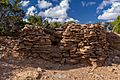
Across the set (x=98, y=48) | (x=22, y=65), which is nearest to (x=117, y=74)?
(x=98, y=48)

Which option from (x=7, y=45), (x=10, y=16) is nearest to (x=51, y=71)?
(x=7, y=45)

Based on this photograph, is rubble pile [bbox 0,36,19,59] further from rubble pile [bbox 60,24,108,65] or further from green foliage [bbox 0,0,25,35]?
rubble pile [bbox 60,24,108,65]

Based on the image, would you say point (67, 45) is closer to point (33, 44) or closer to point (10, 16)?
point (33, 44)

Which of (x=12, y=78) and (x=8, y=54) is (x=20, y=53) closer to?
(x=8, y=54)

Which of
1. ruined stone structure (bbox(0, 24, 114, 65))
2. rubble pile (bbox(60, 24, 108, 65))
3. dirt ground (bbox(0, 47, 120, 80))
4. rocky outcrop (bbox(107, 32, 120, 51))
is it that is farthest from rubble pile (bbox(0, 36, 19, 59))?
rocky outcrop (bbox(107, 32, 120, 51))

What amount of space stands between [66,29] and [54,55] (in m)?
1.88

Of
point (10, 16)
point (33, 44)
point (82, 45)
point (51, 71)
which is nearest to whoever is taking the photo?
Answer: point (51, 71)

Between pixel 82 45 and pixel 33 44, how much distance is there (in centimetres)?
294

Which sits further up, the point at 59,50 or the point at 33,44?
the point at 33,44

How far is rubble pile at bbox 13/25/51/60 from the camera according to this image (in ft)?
58.3

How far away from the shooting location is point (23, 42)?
707 inches

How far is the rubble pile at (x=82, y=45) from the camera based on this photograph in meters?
18.1

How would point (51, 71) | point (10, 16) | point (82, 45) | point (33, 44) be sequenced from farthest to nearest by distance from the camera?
point (10, 16) < point (82, 45) < point (33, 44) < point (51, 71)

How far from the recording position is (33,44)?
711 inches
